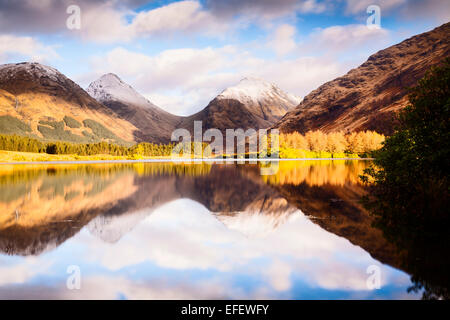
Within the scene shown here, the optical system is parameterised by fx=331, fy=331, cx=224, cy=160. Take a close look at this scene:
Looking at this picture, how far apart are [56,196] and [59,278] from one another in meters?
15.7

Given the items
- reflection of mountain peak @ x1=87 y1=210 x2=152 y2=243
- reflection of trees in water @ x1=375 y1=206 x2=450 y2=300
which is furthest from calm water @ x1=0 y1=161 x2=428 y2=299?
reflection of trees in water @ x1=375 y1=206 x2=450 y2=300

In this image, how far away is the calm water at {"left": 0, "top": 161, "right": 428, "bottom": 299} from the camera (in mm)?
7469

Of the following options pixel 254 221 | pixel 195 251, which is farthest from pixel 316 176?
pixel 195 251

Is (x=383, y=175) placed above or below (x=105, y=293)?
above

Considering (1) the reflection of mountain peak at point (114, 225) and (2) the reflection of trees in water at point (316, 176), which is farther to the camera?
(2) the reflection of trees in water at point (316, 176)

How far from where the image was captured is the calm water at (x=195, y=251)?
747 centimetres

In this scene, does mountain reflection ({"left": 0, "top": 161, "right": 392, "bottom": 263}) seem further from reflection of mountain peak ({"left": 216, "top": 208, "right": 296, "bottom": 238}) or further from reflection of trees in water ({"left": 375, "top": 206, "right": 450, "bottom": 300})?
reflection of trees in water ({"left": 375, "top": 206, "right": 450, "bottom": 300})

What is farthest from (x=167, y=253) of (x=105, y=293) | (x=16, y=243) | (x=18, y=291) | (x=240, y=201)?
(x=240, y=201)

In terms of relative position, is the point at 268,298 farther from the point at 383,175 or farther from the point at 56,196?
the point at 56,196

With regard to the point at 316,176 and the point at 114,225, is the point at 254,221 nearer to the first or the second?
the point at 114,225

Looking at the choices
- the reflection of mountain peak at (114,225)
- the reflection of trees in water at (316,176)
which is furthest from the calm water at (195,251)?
the reflection of trees in water at (316,176)

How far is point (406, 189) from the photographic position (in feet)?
65.5

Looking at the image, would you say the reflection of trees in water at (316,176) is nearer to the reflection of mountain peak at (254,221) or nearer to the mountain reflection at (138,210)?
the mountain reflection at (138,210)

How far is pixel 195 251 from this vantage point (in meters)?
10.6
